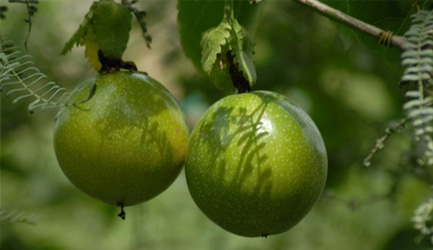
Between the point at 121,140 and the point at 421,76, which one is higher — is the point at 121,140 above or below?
below

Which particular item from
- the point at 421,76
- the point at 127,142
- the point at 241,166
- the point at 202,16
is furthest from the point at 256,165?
the point at 202,16

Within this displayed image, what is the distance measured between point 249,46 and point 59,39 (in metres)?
1.51

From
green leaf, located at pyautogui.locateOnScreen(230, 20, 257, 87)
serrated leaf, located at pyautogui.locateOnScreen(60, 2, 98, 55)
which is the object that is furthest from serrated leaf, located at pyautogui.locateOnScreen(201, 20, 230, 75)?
serrated leaf, located at pyautogui.locateOnScreen(60, 2, 98, 55)

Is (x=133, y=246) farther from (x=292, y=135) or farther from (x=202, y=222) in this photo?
(x=292, y=135)

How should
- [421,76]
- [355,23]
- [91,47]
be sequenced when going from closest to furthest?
1. [421,76]
2. [355,23]
3. [91,47]

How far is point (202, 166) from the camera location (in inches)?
48.6

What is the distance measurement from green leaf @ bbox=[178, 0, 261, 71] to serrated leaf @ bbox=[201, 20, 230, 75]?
0.38 m

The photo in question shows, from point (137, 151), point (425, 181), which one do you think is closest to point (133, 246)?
point (425, 181)

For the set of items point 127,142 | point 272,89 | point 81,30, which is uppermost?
point 81,30

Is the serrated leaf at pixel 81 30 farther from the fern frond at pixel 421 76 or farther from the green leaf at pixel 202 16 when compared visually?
the fern frond at pixel 421 76

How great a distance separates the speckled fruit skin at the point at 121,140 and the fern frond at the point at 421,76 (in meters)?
0.48

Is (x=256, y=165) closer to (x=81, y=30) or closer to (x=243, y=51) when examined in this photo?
(x=243, y=51)

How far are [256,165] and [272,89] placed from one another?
52.7 inches

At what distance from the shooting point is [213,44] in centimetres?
129
